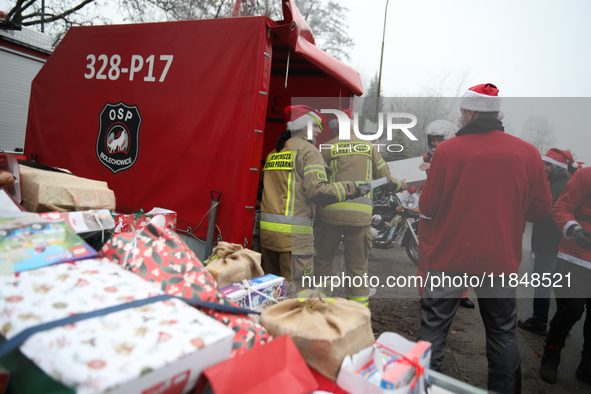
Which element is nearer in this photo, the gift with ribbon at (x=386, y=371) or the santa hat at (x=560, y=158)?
the gift with ribbon at (x=386, y=371)

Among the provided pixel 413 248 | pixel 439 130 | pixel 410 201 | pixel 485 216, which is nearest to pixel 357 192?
pixel 410 201

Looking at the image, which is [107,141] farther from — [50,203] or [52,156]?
[50,203]

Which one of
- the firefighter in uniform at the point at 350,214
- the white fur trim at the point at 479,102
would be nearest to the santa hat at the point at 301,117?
the firefighter in uniform at the point at 350,214

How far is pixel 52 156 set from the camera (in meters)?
3.75

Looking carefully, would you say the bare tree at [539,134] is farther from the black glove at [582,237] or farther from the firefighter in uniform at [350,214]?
the firefighter in uniform at [350,214]

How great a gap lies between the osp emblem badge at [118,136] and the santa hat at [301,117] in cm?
143

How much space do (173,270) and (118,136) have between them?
2.74 meters

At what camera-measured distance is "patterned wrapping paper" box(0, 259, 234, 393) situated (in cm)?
61

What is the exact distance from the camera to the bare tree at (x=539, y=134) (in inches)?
80.5

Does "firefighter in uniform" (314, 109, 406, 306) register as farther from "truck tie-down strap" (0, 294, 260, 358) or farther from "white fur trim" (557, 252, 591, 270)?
"truck tie-down strap" (0, 294, 260, 358)

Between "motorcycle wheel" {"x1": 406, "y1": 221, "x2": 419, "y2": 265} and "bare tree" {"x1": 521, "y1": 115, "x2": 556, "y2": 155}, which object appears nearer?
"bare tree" {"x1": 521, "y1": 115, "x2": 556, "y2": 155}

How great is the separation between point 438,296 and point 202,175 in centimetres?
201

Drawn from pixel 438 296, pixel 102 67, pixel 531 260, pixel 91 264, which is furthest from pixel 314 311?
pixel 102 67

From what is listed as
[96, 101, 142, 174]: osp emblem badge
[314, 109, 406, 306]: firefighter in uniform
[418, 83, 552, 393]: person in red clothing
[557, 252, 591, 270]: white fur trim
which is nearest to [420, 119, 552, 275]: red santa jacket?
[418, 83, 552, 393]: person in red clothing
